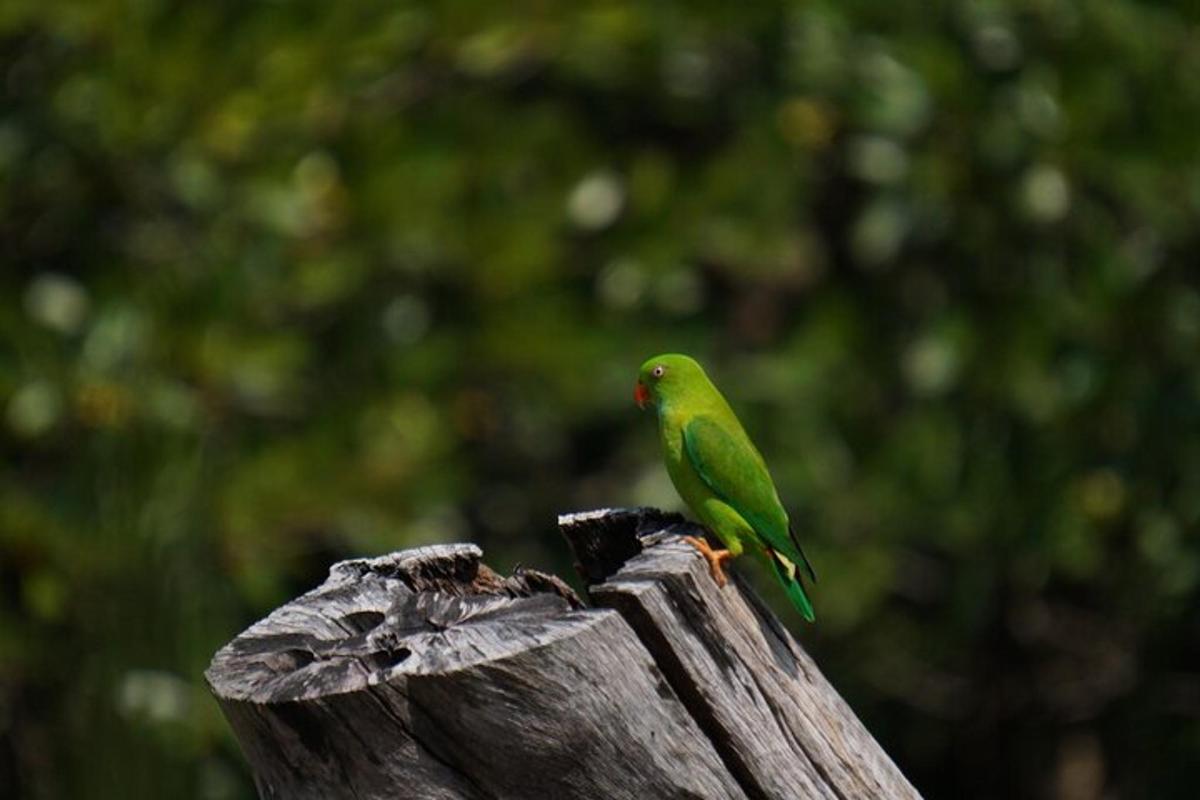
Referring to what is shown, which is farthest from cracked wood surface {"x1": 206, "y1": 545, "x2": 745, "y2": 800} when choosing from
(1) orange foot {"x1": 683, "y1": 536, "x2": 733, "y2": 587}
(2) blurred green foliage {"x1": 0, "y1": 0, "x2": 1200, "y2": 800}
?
(2) blurred green foliage {"x1": 0, "y1": 0, "x2": 1200, "y2": 800}

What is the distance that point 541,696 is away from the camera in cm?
219

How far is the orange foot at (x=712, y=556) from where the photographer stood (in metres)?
2.50

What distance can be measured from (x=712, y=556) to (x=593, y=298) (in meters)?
3.58

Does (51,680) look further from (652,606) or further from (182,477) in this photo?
(652,606)

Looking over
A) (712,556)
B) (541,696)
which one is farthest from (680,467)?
(541,696)

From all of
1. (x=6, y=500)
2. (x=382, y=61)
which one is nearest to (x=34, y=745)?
(x=6, y=500)

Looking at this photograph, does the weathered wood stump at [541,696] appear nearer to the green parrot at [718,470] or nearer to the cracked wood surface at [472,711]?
the cracked wood surface at [472,711]

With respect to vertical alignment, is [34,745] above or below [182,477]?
below

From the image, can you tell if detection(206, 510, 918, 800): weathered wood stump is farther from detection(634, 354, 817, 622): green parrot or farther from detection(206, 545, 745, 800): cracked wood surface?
detection(634, 354, 817, 622): green parrot

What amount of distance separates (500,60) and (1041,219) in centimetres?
160

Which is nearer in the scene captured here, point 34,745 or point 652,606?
point 652,606

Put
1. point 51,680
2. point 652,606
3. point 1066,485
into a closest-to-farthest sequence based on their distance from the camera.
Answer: point 652,606, point 51,680, point 1066,485

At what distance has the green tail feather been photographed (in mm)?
3279

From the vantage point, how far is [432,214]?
19.0 ft
